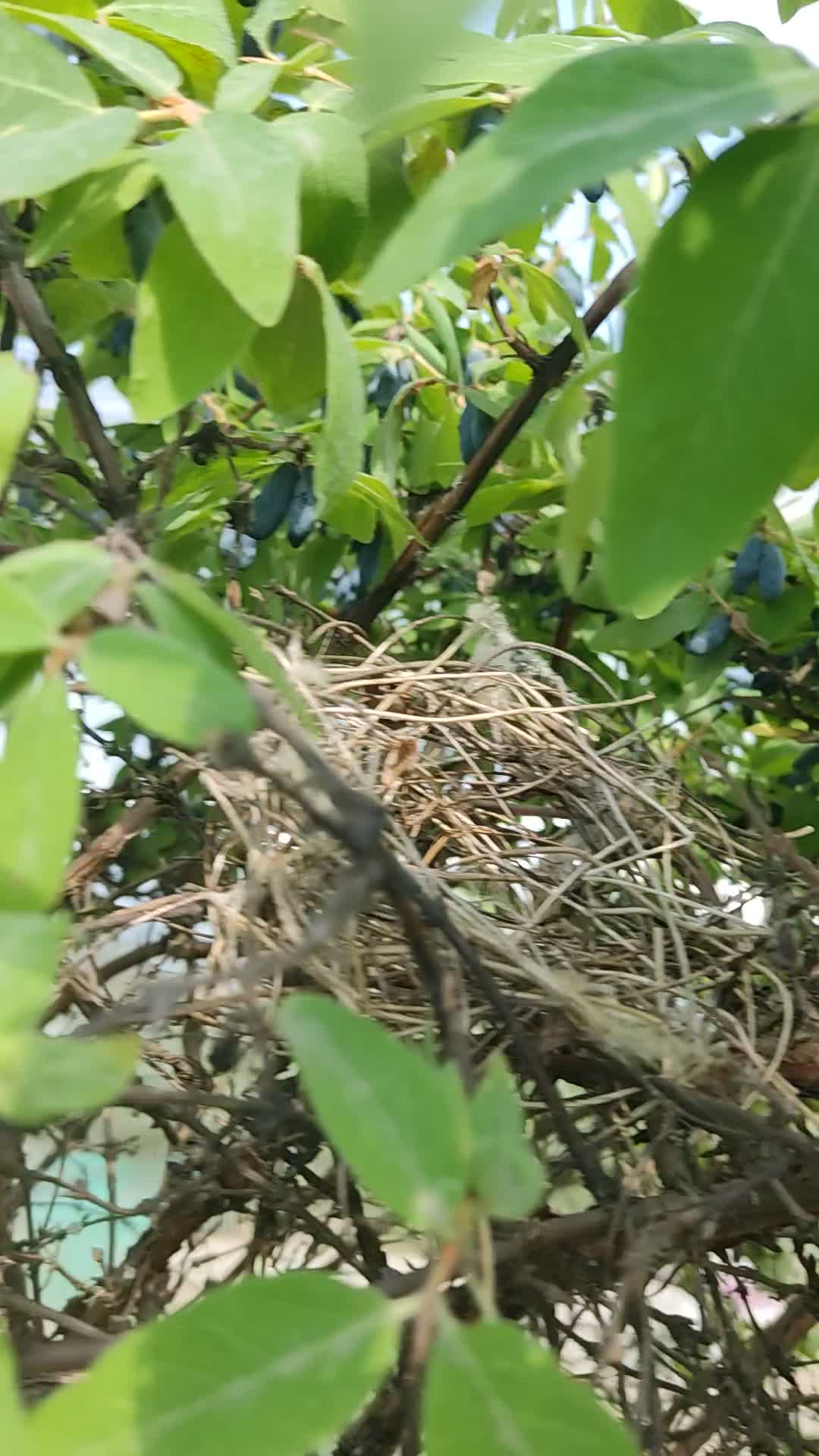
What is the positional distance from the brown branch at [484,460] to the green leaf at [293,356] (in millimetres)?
135

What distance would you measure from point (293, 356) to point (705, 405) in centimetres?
23

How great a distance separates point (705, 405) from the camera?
0.23 metres

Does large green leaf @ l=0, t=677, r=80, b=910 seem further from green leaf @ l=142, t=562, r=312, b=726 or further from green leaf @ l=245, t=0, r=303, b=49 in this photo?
green leaf @ l=245, t=0, r=303, b=49

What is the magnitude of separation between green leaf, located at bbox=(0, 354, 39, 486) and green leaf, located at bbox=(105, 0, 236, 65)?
194mm

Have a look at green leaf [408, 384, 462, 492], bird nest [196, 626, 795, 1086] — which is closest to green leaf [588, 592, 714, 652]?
bird nest [196, 626, 795, 1086]

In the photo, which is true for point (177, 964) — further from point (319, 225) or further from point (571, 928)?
point (319, 225)

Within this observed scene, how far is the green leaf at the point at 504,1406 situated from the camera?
199 mm

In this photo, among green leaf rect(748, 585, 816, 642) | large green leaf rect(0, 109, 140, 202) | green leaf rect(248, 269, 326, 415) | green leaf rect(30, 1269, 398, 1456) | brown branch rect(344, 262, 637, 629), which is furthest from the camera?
green leaf rect(748, 585, 816, 642)

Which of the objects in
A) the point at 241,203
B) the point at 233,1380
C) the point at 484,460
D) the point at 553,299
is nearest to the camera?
the point at 233,1380

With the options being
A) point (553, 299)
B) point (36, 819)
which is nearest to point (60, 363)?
point (553, 299)

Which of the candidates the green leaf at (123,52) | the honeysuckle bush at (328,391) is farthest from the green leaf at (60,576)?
the green leaf at (123,52)

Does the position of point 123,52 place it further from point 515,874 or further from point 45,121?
point 515,874

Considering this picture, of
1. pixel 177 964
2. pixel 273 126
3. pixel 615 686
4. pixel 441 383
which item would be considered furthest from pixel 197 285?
pixel 615 686

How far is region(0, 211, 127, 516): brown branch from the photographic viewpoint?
45 centimetres
